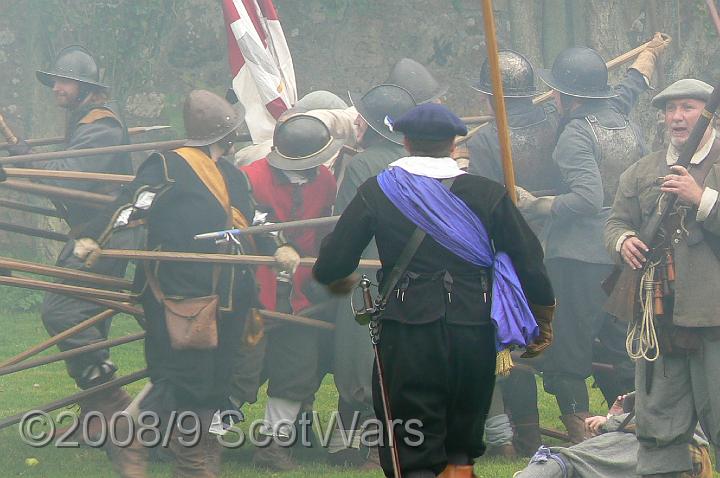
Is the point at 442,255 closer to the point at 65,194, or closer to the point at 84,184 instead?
the point at 65,194

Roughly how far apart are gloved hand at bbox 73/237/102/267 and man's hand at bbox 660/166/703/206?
298 centimetres

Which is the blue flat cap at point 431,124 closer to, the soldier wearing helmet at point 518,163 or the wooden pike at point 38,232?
the soldier wearing helmet at point 518,163

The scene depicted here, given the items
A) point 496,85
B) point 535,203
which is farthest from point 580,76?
point 496,85

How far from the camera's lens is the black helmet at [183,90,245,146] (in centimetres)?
823

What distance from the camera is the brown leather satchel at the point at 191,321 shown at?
7832 mm

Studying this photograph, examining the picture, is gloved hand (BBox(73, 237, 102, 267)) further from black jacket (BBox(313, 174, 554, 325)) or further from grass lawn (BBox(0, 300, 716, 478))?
black jacket (BBox(313, 174, 554, 325))

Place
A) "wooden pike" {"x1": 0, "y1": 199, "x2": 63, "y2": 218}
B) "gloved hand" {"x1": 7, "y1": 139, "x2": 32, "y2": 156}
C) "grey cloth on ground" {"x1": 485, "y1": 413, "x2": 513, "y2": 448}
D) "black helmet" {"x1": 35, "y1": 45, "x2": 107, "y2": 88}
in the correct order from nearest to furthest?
"grey cloth on ground" {"x1": 485, "y1": 413, "x2": 513, "y2": 448}
"wooden pike" {"x1": 0, "y1": 199, "x2": 63, "y2": 218}
"gloved hand" {"x1": 7, "y1": 139, "x2": 32, "y2": 156}
"black helmet" {"x1": 35, "y1": 45, "x2": 107, "y2": 88}

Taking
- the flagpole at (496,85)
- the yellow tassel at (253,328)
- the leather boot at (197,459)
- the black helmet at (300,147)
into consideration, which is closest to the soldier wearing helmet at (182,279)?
the leather boot at (197,459)

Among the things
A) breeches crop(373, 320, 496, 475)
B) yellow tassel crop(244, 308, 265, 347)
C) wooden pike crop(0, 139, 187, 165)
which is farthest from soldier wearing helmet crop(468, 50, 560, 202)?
breeches crop(373, 320, 496, 475)

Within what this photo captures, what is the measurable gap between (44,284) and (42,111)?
22.9 feet

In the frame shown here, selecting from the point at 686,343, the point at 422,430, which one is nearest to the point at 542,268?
the point at 422,430

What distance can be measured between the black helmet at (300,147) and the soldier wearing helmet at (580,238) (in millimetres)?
1257

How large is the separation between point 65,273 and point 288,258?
3.99ft

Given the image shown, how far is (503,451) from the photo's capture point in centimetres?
862
